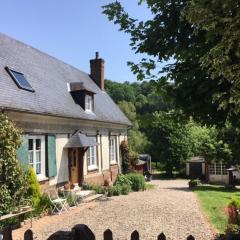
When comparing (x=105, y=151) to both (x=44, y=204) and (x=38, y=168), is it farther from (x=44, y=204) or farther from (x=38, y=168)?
(x=44, y=204)

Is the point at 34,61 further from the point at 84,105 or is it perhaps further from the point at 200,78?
the point at 200,78

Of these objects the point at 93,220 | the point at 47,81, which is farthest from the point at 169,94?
the point at 47,81

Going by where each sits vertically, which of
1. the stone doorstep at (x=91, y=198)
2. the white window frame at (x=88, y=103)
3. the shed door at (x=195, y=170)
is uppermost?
the white window frame at (x=88, y=103)

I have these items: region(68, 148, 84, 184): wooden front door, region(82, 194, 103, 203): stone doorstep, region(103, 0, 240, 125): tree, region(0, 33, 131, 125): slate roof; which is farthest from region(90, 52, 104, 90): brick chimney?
region(103, 0, 240, 125): tree

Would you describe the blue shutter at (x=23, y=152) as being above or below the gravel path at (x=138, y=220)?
above

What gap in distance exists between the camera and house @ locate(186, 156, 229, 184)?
3481 centimetres

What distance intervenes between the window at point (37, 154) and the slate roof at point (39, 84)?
1207 millimetres

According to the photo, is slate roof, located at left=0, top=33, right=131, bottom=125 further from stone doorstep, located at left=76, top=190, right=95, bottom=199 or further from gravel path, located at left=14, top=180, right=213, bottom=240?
gravel path, located at left=14, top=180, right=213, bottom=240

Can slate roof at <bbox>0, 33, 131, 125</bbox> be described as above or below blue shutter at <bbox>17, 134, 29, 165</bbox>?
above

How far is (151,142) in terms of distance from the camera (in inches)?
1617

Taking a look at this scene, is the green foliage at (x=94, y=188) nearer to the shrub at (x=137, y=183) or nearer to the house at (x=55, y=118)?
the house at (x=55, y=118)

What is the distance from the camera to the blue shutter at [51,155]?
53.0 ft

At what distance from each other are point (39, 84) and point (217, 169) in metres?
22.6

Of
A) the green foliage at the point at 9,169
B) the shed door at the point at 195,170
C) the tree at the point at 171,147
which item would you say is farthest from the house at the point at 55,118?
the shed door at the point at 195,170
